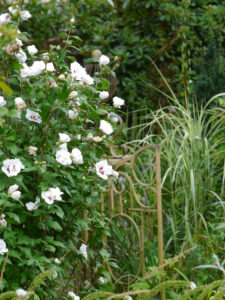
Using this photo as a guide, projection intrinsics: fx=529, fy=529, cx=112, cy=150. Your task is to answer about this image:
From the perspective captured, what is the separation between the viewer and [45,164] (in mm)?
1744

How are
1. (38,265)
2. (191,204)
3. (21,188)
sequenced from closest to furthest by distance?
(38,265)
(21,188)
(191,204)

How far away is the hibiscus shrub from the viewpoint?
173cm

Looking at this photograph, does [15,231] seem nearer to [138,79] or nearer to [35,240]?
[35,240]

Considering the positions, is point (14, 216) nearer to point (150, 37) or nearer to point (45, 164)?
point (45, 164)

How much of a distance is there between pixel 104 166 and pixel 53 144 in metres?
0.20

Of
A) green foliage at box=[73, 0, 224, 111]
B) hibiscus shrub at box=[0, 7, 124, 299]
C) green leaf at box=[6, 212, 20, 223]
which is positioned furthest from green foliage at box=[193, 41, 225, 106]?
green leaf at box=[6, 212, 20, 223]

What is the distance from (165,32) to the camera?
488 centimetres

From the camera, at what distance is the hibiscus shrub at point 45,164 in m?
1.73

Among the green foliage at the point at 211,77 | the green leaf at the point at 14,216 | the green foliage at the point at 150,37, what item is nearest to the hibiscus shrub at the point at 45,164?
the green leaf at the point at 14,216

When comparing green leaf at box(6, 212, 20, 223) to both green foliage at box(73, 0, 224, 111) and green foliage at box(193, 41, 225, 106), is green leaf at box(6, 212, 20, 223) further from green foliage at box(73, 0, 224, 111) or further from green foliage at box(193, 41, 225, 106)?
green foliage at box(73, 0, 224, 111)

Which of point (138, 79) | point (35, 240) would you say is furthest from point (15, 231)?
point (138, 79)

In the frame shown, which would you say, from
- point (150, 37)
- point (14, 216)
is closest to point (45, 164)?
point (14, 216)

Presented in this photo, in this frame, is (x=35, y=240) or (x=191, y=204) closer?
(x=35, y=240)

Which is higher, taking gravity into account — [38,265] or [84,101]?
[84,101]
